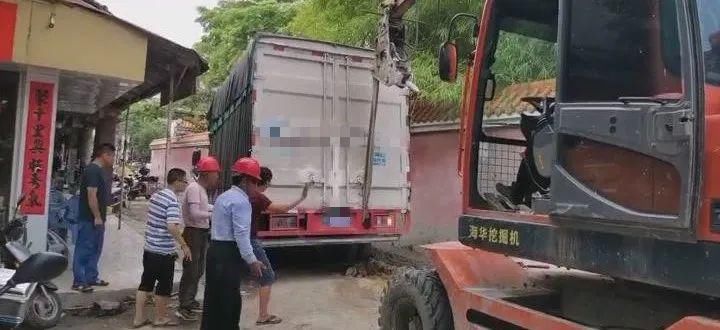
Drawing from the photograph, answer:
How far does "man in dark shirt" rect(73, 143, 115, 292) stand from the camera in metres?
6.56

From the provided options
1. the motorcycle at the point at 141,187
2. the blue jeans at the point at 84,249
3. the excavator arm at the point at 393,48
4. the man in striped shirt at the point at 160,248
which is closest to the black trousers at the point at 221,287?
the man in striped shirt at the point at 160,248

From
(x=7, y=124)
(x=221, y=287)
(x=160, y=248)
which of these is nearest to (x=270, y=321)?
(x=160, y=248)

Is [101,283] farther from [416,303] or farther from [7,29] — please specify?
[416,303]

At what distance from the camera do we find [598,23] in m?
2.80

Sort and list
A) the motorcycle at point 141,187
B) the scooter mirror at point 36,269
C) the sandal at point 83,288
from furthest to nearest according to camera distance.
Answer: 1. the motorcycle at point 141,187
2. the sandal at point 83,288
3. the scooter mirror at point 36,269

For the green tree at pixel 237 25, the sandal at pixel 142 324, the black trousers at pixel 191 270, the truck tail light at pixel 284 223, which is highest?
the green tree at pixel 237 25

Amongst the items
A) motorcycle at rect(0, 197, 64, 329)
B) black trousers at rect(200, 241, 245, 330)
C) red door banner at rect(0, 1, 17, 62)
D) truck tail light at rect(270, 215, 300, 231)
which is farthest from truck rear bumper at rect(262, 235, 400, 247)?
red door banner at rect(0, 1, 17, 62)

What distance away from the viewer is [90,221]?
6.64 meters

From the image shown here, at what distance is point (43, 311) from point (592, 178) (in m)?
4.59

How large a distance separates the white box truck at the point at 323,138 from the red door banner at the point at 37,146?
220cm

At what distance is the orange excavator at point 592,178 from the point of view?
7.75 ft

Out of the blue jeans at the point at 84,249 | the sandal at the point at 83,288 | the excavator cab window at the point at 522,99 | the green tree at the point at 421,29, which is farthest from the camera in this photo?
the green tree at the point at 421,29

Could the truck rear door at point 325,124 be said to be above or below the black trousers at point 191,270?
above

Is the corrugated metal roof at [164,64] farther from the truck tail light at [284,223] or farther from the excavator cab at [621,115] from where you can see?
the excavator cab at [621,115]
